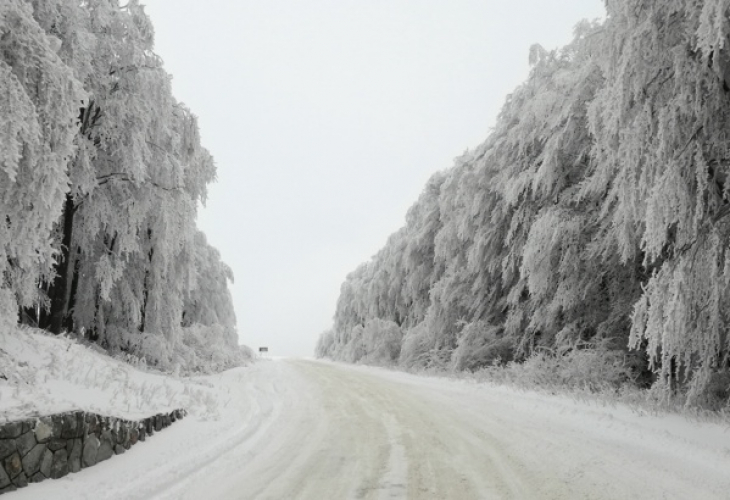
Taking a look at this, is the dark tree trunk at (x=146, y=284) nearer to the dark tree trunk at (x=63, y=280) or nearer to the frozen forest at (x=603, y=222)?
the dark tree trunk at (x=63, y=280)

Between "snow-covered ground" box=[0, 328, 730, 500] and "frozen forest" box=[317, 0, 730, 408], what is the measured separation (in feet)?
5.15

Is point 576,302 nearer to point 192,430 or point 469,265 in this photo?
point 469,265

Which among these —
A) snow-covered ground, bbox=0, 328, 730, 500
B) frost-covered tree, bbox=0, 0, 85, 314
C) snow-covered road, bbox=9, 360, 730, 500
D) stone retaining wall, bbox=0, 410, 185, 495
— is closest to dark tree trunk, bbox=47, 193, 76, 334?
snow-covered ground, bbox=0, 328, 730, 500

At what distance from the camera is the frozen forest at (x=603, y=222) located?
647cm

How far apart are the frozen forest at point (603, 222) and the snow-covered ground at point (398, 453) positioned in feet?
5.15

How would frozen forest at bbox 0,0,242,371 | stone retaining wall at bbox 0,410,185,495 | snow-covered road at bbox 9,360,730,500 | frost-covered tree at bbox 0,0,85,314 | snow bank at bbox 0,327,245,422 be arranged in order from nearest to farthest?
stone retaining wall at bbox 0,410,185,495, snow-covered road at bbox 9,360,730,500, snow bank at bbox 0,327,245,422, frost-covered tree at bbox 0,0,85,314, frozen forest at bbox 0,0,242,371

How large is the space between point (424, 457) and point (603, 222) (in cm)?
767

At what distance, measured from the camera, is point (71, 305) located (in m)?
12.3

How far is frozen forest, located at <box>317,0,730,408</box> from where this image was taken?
21.2 feet

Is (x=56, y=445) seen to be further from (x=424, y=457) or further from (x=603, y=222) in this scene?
(x=603, y=222)

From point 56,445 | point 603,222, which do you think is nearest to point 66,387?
point 56,445

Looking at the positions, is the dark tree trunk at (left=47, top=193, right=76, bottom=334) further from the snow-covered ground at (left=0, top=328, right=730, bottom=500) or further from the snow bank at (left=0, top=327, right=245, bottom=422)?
the snow-covered ground at (left=0, top=328, right=730, bottom=500)

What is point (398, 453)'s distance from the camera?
5.61 m

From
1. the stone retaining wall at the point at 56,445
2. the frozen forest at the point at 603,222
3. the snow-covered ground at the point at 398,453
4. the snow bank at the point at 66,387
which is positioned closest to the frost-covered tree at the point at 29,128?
the snow bank at the point at 66,387
